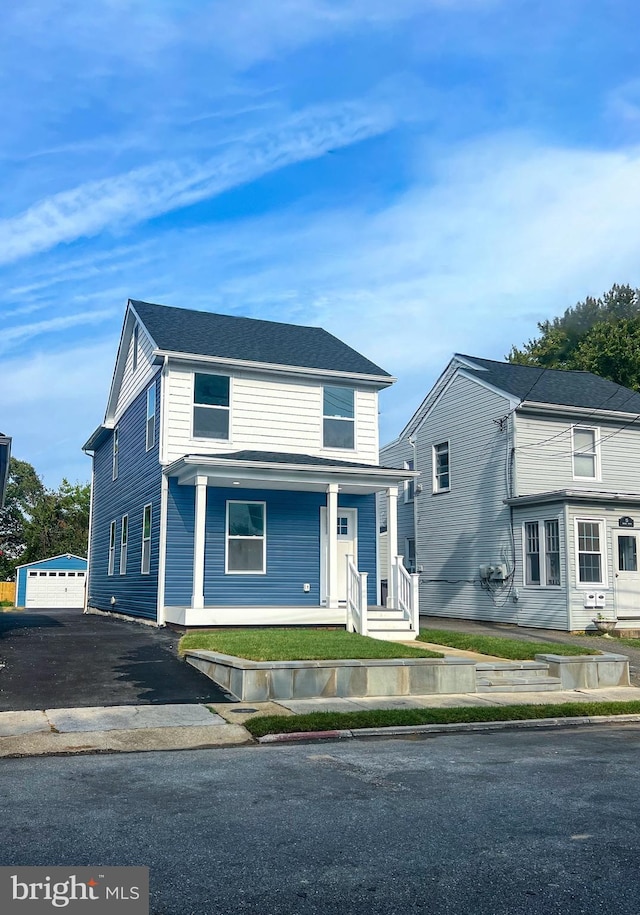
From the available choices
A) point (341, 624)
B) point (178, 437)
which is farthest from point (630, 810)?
point (178, 437)

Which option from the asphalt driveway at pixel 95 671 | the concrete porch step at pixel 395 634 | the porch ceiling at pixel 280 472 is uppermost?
the porch ceiling at pixel 280 472

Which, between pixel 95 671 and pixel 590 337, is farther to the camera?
pixel 590 337

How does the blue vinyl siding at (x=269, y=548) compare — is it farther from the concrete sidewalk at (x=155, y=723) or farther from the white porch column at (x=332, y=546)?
the concrete sidewalk at (x=155, y=723)

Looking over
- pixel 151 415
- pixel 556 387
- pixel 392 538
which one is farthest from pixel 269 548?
pixel 556 387

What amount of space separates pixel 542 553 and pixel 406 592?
603 cm

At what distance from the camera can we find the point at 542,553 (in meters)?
23.2

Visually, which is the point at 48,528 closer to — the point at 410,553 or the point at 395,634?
the point at 410,553

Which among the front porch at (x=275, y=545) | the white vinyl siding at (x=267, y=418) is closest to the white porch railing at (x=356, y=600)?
the front porch at (x=275, y=545)

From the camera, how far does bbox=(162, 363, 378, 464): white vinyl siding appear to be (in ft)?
65.7

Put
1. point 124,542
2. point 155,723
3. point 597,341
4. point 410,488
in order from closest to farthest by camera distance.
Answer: point 155,723 → point 124,542 → point 410,488 → point 597,341

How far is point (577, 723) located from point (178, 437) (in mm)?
11601

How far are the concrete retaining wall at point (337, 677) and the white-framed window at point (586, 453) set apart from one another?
1412 centimetres

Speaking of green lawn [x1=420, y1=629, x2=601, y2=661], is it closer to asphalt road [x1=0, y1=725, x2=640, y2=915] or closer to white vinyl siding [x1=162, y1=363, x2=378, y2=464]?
white vinyl siding [x1=162, y1=363, x2=378, y2=464]

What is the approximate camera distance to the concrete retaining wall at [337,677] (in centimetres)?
1183
